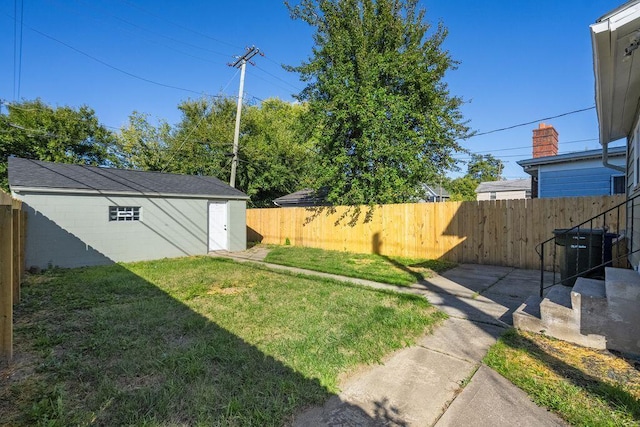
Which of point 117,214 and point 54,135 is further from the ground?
point 54,135

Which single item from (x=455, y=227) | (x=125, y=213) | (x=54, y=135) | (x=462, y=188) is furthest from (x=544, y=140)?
(x=54, y=135)

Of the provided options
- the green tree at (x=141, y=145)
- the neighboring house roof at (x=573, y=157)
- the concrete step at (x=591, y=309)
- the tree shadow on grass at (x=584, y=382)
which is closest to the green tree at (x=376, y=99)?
the neighboring house roof at (x=573, y=157)

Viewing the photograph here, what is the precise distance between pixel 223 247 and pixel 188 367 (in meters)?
9.28

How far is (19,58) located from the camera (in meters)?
10.4

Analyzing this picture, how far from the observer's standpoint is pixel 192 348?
3.24m

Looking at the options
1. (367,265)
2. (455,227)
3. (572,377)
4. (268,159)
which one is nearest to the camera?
(572,377)

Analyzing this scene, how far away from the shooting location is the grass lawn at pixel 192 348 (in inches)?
89.3

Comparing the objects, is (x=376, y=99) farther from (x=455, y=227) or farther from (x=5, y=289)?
(x=5, y=289)

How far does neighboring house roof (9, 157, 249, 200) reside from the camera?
8203mm

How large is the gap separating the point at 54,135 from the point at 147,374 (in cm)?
2325

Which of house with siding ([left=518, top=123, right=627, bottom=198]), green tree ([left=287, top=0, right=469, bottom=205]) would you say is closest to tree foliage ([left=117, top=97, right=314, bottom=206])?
green tree ([left=287, top=0, right=469, bottom=205])

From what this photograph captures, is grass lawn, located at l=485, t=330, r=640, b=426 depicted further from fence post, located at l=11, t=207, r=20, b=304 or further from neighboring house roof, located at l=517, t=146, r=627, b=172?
neighboring house roof, located at l=517, t=146, r=627, b=172

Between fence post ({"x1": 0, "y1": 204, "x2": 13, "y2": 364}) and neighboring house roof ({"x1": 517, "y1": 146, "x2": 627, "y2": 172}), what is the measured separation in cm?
1347

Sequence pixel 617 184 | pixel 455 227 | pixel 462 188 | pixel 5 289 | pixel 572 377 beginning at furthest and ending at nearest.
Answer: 1. pixel 462 188
2. pixel 617 184
3. pixel 455 227
4. pixel 5 289
5. pixel 572 377
